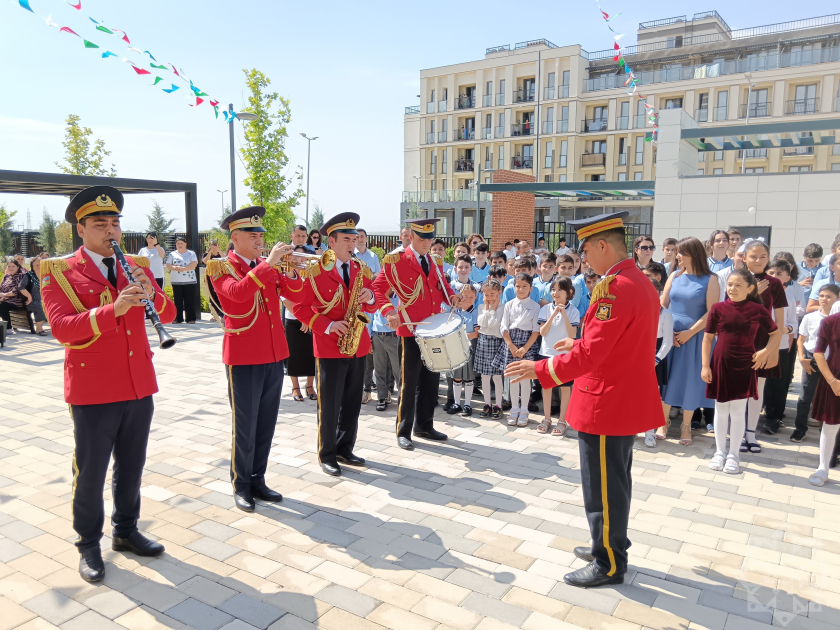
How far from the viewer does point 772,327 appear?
5.46m

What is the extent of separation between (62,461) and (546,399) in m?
4.87

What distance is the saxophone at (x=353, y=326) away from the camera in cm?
512

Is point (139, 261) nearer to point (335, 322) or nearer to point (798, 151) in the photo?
point (335, 322)

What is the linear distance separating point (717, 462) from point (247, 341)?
4289 millimetres

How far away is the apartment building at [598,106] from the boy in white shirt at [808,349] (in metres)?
28.8

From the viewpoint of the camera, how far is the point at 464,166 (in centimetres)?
5025

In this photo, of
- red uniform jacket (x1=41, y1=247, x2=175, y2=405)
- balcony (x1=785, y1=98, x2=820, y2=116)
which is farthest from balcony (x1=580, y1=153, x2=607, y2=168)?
red uniform jacket (x1=41, y1=247, x2=175, y2=405)

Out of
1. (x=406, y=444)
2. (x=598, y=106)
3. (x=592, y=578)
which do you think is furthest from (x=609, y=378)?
(x=598, y=106)

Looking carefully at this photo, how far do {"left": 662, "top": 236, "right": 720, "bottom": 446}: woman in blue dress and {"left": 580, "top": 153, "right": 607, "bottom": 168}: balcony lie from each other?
42096mm

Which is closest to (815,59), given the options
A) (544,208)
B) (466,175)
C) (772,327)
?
(544,208)

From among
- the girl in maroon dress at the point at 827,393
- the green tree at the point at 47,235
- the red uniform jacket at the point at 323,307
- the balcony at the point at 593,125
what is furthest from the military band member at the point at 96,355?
the balcony at the point at 593,125

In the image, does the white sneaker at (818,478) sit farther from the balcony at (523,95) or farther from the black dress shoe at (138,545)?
the balcony at (523,95)

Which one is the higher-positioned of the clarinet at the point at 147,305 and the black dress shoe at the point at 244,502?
the clarinet at the point at 147,305

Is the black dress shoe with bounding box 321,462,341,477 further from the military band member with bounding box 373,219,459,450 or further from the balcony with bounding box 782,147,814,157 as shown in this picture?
the balcony with bounding box 782,147,814,157
